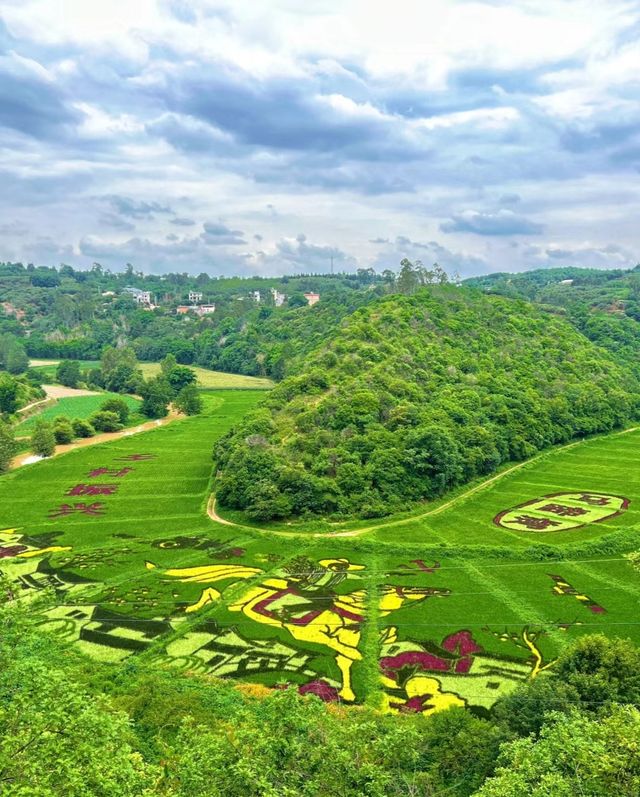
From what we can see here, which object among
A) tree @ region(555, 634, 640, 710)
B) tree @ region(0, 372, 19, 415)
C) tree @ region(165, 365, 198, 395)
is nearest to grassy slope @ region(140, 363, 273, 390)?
tree @ region(165, 365, 198, 395)

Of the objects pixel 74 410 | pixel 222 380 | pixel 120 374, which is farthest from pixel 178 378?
pixel 74 410

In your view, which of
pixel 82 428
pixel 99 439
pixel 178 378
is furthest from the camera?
pixel 178 378

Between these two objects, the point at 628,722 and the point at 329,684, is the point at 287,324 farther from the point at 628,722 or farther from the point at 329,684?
the point at 628,722

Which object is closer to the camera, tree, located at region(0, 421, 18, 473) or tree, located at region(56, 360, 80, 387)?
tree, located at region(0, 421, 18, 473)

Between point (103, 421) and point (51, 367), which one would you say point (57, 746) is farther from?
point (51, 367)

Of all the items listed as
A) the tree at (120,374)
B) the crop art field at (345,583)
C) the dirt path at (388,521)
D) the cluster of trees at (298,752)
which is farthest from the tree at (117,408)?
the cluster of trees at (298,752)

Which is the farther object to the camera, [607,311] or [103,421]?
[607,311]

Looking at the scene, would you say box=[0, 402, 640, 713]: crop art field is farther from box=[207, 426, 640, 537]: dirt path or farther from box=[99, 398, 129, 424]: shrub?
box=[99, 398, 129, 424]: shrub
